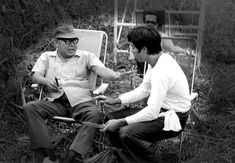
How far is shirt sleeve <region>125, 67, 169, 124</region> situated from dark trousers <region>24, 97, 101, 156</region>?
51 cm

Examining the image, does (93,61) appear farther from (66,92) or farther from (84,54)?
(66,92)

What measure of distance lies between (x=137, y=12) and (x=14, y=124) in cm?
220

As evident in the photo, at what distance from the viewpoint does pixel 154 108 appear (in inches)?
122

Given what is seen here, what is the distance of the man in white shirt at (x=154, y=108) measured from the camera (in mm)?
3129

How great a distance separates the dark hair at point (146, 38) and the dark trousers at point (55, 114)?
0.76 m

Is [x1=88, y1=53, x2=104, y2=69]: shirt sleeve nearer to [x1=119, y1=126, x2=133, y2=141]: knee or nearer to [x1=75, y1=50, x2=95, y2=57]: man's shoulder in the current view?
[x1=75, y1=50, x2=95, y2=57]: man's shoulder

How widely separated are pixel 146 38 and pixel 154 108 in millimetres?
540

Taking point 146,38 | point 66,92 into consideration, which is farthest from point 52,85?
point 146,38

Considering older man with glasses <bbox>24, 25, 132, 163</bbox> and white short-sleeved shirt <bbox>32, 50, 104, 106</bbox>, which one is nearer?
older man with glasses <bbox>24, 25, 132, 163</bbox>

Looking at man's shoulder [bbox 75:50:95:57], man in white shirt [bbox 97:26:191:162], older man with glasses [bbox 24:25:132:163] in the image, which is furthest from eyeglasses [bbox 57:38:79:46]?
man in white shirt [bbox 97:26:191:162]

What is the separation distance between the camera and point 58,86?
3809mm

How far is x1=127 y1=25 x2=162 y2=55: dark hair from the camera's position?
3186 mm

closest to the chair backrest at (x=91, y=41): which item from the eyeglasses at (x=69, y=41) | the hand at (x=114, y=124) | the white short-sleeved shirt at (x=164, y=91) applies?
the eyeglasses at (x=69, y=41)

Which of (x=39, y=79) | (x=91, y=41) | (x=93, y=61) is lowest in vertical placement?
(x=39, y=79)
